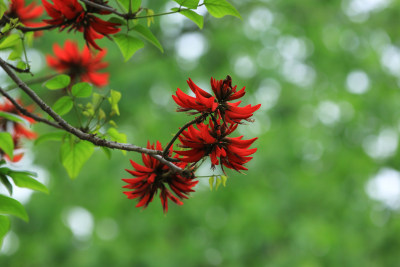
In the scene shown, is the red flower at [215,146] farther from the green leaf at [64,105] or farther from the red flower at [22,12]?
the red flower at [22,12]

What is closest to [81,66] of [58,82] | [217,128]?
[58,82]

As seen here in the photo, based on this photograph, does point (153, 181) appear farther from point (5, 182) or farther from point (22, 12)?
point (22, 12)

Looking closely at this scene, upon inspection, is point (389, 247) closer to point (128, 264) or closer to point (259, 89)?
point (259, 89)

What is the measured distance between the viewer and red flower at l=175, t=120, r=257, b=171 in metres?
0.64

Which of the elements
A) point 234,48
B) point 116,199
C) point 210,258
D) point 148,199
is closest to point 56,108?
point 148,199

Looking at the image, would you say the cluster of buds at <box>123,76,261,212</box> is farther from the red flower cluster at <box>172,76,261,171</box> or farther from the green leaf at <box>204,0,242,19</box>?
the green leaf at <box>204,0,242,19</box>

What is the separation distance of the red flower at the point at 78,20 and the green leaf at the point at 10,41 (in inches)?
2.9

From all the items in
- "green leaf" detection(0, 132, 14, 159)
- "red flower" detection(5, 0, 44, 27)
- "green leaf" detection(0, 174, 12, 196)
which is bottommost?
"green leaf" detection(0, 174, 12, 196)

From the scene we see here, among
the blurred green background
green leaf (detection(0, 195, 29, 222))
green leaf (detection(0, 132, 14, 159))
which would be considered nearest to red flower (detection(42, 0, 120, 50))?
green leaf (detection(0, 132, 14, 159))

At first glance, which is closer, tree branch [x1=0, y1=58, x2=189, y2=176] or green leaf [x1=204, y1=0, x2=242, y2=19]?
tree branch [x1=0, y1=58, x2=189, y2=176]

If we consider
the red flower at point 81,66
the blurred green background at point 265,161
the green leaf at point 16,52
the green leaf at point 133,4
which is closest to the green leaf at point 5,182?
the green leaf at point 16,52

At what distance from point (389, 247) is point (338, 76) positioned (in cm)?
169

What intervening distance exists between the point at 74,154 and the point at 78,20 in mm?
298

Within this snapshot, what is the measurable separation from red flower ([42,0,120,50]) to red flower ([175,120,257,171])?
284 mm
